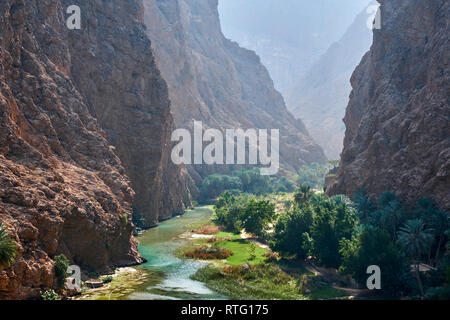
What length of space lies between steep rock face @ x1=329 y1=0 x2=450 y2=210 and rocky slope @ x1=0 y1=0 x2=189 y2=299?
1521 inches

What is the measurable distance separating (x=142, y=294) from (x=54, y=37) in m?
39.9

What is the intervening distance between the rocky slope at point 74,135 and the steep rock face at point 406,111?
3862 cm

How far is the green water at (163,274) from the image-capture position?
36438mm

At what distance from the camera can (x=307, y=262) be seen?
4944 centimetres

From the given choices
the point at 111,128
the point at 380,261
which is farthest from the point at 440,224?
the point at 111,128

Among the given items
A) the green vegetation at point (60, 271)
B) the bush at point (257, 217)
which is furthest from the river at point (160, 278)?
the bush at point (257, 217)

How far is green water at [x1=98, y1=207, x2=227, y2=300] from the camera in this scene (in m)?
36.4

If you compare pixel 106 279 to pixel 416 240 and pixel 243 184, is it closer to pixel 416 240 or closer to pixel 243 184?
pixel 416 240

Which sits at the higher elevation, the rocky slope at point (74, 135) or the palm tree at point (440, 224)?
the rocky slope at point (74, 135)

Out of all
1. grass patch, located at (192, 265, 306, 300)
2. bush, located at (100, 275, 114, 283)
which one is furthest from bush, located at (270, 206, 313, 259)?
bush, located at (100, 275, 114, 283)

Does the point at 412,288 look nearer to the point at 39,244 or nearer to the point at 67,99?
the point at 39,244

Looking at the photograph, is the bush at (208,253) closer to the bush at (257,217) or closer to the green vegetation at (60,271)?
the bush at (257,217)

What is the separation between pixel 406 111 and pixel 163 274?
142 ft

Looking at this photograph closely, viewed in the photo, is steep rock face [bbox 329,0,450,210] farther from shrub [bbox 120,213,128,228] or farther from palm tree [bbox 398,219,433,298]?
shrub [bbox 120,213,128,228]
